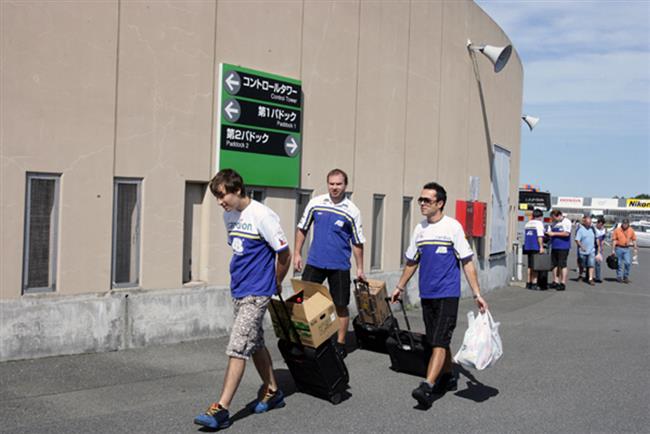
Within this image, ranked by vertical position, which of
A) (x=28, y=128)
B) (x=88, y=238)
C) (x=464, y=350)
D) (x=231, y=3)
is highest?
(x=231, y=3)

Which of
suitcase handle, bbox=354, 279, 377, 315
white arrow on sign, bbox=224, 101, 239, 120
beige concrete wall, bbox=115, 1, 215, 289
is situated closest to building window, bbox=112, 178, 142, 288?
beige concrete wall, bbox=115, 1, 215, 289

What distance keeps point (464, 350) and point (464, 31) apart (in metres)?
10.2

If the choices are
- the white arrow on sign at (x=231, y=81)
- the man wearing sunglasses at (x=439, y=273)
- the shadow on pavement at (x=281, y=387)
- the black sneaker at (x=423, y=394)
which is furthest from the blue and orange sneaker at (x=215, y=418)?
the white arrow on sign at (x=231, y=81)

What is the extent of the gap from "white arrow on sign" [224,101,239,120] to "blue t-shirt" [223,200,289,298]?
329 centimetres

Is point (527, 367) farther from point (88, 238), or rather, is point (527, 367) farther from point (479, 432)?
point (88, 238)

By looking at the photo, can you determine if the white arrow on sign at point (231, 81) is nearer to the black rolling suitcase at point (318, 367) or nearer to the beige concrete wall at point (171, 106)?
the beige concrete wall at point (171, 106)

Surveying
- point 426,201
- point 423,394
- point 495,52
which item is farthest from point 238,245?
point 495,52

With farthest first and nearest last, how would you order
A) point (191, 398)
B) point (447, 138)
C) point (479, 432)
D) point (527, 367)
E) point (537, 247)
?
point (537, 247)
point (447, 138)
point (527, 367)
point (191, 398)
point (479, 432)

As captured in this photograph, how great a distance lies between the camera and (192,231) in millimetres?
8750

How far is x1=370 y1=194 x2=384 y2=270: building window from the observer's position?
1219cm

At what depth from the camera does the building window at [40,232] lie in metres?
6.99

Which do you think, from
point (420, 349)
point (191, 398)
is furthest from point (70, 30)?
point (420, 349)

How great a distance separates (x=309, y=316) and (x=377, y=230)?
638cm

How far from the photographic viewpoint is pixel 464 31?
1517 centimetres
